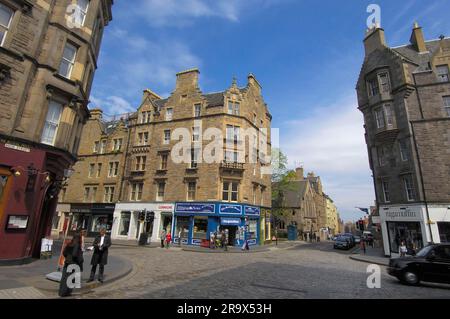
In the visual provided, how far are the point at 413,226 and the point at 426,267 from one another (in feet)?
48.5

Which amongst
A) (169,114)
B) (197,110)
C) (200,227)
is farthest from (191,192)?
(169,114)

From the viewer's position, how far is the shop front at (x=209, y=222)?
2641 centimetres

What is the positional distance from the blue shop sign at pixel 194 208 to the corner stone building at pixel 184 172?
0.11m

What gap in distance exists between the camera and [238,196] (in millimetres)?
28266

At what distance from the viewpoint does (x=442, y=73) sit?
2391cm

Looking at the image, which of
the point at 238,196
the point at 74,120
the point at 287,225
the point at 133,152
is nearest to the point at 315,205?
the point at 287,225

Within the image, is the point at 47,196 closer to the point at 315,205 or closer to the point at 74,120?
the point at 74,120

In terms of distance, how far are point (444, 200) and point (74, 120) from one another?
29.0 metres

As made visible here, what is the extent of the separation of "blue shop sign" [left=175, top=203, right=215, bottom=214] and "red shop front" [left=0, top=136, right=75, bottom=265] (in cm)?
1539

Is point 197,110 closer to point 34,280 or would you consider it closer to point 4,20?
point 4,20

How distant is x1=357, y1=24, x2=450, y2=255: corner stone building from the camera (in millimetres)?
21625

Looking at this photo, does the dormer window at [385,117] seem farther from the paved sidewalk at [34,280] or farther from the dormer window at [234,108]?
the paved sidewalk at [34,280]

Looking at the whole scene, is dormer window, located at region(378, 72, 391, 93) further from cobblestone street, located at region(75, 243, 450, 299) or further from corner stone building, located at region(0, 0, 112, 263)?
corner stone building, located at region(0, 0, 112, 263)

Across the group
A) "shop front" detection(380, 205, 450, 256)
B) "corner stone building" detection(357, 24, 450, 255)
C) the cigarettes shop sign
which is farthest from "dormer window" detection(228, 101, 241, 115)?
the cigarettes shop sign
